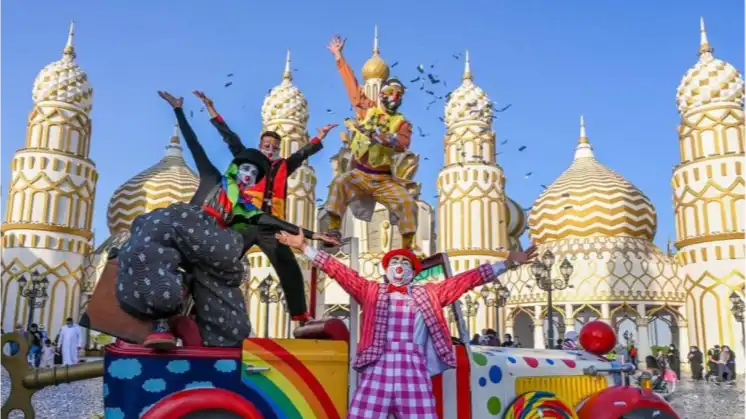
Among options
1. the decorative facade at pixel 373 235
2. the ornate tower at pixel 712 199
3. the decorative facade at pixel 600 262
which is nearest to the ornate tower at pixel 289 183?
the decorative facade at pixel 373 235

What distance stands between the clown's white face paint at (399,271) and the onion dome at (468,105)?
84.3ft

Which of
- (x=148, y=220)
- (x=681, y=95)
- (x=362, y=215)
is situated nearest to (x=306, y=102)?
(x=681, y=95)

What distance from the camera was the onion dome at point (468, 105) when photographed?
29.1 metres

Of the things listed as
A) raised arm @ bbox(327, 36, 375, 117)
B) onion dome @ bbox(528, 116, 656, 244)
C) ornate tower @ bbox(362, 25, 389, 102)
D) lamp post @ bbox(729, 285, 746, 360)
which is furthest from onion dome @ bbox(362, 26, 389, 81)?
raised arm @ bbox(327, 36, 375, 117)

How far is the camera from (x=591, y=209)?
92.8 feet

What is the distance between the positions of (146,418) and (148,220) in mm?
1113

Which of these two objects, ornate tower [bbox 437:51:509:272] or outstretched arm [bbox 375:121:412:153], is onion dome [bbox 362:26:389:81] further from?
outstretched arm [bbox 375:121:412:153]

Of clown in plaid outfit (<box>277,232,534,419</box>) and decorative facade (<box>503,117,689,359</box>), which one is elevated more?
→ decorative facade (<box>503,117,689,359</box>)

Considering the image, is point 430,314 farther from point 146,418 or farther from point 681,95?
point 681,95

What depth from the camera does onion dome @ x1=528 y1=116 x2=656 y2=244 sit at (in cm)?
2795

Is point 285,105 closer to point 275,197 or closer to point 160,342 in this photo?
point 275,197

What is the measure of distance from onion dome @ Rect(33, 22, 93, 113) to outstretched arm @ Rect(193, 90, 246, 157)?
26.8 m

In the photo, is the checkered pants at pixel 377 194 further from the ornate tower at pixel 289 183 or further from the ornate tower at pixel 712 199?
the ornate tower at pixel 289 183

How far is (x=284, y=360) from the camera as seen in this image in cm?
344
